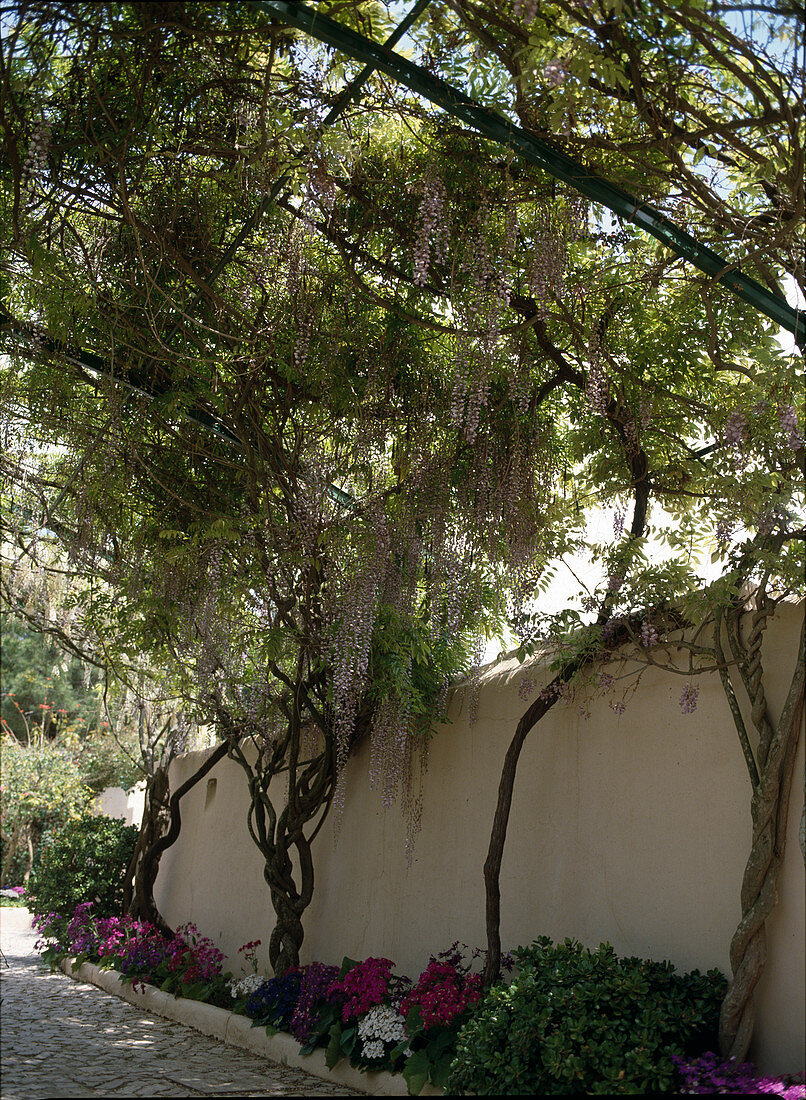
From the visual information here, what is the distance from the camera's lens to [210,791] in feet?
24.9

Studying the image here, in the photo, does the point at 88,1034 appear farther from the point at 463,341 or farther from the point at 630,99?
the point at 630,99

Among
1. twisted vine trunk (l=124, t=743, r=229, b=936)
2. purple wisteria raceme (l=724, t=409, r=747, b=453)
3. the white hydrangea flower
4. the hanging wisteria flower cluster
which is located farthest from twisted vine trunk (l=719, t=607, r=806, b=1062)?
twisted vine trunk (l=124, t=743, r=229, b=936)

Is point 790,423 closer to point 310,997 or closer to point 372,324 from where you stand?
point 372,324

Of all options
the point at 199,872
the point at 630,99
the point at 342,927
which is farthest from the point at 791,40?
the point at 199,872

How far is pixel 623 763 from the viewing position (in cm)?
397

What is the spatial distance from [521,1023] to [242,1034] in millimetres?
2073

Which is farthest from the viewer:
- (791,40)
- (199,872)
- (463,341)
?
(199,872)

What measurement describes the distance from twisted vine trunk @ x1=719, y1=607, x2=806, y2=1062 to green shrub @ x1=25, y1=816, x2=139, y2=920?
227 inches

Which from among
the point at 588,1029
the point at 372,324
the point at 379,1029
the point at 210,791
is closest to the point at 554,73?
the point at 372,324

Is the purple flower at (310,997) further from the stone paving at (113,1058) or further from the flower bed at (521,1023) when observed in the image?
the stone paving at (113,1058)

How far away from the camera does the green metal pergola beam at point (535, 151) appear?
2.68 metres

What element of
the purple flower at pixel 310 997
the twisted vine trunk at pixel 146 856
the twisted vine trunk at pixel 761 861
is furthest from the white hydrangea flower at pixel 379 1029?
the twisted vine trunk at pixel 146 856

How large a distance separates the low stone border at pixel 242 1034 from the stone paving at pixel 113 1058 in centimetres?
5

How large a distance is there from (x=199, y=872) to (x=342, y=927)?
2351 millimetres
